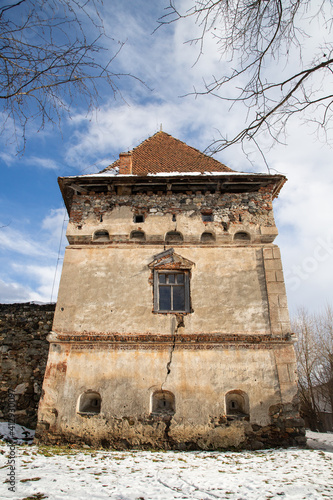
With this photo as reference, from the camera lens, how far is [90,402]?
28.1ft

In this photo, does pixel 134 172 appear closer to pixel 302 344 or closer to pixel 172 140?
pixel 172 140

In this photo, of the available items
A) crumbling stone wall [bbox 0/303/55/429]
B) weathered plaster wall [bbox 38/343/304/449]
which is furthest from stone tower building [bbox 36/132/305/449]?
crumbling stone wall [bbox 0/303/55/429]

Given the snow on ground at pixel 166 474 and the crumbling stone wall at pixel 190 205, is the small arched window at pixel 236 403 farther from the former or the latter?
the crumbling stone wall at pixel 190 205

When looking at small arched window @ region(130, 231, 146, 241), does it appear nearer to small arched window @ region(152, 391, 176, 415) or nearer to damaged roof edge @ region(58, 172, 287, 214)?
damaged roof edge @ region(58, 172, 287, 214)

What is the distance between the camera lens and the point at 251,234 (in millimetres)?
10164

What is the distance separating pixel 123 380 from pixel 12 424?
3.29 m

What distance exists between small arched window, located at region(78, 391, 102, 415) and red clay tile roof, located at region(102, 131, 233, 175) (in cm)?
641

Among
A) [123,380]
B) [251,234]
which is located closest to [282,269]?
[251,234]

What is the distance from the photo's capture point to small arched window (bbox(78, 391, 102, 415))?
841 centimetres

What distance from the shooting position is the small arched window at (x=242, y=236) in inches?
401

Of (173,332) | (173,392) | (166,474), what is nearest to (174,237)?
(173,332)

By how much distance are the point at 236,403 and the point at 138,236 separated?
5171 mm

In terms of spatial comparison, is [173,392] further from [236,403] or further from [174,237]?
[174,237]

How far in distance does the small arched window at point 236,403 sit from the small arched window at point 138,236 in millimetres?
4756
